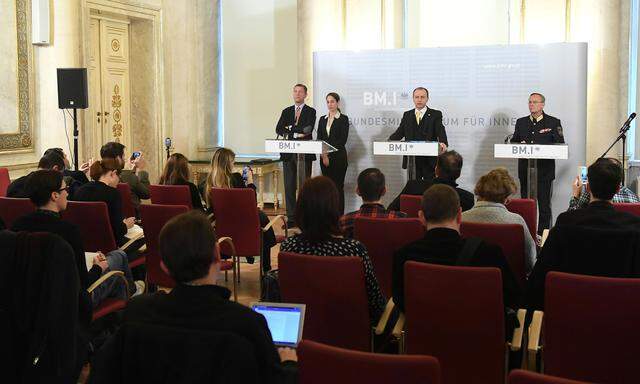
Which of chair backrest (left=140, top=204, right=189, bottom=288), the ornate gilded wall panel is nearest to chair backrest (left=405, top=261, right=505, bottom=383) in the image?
chair backrest (left=140, top=204, right=189, bottom=288)

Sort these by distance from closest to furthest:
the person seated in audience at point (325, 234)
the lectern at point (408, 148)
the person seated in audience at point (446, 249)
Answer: the person seated in audience at point (446, 249), the person seated in audience at point (325, 234), the lectern at point (408, 148)

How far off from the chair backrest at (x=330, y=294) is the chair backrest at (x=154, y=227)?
6.04ft

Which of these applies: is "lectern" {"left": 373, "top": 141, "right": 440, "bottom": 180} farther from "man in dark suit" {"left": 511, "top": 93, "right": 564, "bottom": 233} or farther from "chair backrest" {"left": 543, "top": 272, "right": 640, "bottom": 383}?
"chair backrest" {"left": 543, "top": 272, "right": 640, "bottom": 383}

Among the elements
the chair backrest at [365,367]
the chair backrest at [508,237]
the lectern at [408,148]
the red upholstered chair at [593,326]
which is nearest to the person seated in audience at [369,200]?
the chair backrest at [508,237]

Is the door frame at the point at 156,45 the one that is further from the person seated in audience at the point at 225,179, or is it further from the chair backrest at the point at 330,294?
the chair backrest at the point at 330,294

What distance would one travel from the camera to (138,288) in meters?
5.39

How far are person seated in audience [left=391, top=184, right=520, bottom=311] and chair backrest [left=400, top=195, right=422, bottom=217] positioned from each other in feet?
6.90

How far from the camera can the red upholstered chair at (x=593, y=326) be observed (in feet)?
9.31

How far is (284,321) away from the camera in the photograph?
2.59 meters

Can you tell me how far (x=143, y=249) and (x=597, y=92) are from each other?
5703 mm

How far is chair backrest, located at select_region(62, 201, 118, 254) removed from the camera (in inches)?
199

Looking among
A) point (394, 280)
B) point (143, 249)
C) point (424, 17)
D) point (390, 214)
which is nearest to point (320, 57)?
point (424, 17)

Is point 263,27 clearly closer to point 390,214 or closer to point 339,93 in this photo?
point 339,93

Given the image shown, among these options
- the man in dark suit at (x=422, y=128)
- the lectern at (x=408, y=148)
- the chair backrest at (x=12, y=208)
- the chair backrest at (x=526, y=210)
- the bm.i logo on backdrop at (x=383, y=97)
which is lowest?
the chair backrest at (x=526, y=210)
